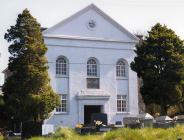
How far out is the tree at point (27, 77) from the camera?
34.2m

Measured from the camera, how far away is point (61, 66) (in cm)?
4153

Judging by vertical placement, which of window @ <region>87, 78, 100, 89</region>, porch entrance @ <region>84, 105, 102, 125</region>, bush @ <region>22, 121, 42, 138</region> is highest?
window @ <region>87, 78, 100, 89</region>

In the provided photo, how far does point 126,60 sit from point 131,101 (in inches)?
156

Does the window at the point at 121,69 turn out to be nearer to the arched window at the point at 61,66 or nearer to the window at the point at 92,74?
the window at the point at 92,74

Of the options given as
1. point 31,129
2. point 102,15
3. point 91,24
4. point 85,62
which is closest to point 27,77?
point 31,129

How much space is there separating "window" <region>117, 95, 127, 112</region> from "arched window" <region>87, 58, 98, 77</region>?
10.7 ft

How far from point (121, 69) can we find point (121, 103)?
3.30m

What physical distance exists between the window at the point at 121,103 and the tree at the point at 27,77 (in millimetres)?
8734

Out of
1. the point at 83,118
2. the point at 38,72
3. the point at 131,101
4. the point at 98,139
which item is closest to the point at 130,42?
the point at 131,101

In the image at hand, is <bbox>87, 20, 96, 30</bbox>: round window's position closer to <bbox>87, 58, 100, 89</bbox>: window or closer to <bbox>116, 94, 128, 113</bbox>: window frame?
<bbox>87, 58, 100, 89</bbox>: window

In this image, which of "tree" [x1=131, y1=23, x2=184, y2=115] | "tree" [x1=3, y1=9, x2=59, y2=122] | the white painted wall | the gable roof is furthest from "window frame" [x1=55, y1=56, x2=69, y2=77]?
"tree" [x1=131, y1=23, x2=184, y2=115]

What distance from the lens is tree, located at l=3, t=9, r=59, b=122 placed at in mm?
34219

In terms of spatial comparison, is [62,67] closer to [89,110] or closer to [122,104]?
[89,110]

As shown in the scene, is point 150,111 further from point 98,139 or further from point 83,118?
point 98,139
